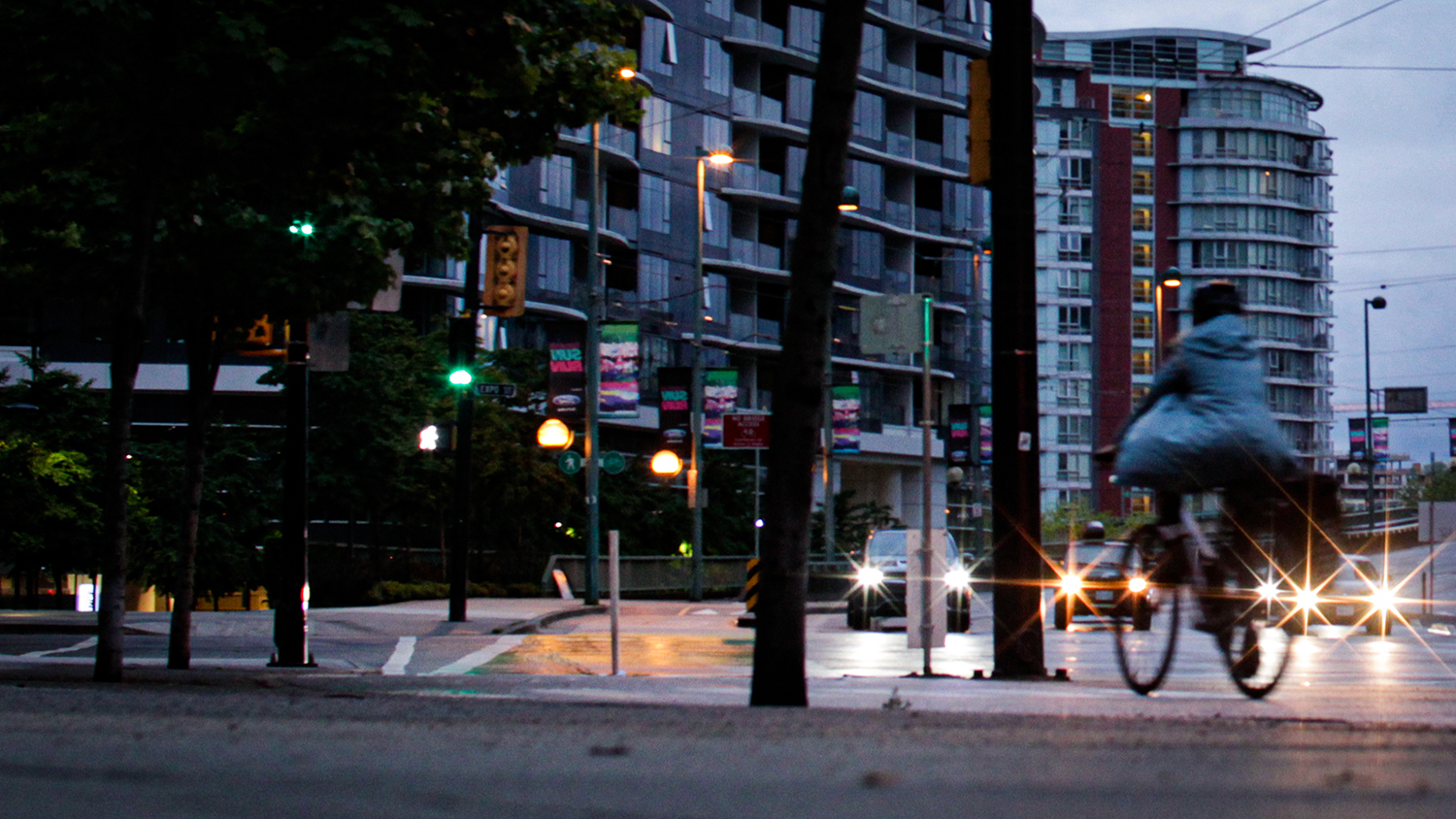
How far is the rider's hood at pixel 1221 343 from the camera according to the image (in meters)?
8.07

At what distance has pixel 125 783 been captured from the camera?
4.70m

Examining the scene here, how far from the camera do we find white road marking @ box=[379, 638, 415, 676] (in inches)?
687

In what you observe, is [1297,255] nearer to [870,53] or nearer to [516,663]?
[870,53]

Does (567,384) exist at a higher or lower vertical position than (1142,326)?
lower

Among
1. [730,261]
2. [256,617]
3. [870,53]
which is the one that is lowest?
[256,617]

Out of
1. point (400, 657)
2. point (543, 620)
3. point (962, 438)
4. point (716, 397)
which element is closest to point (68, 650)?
point (400, 657)

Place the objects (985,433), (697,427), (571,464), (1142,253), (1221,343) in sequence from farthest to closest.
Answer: (1142,253) < (985,433) < (697,427) < (571,464) < (1221,343)

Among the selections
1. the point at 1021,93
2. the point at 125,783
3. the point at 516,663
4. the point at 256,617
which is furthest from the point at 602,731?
the point at 256,617

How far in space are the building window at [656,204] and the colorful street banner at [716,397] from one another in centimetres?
2035

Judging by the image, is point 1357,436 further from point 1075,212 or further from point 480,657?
point 480,657

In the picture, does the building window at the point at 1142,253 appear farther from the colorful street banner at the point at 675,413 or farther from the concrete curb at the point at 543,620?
the concrete curb at the point at 543,620

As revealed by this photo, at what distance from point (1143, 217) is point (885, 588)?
110 metres

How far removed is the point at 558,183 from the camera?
62.4 meters

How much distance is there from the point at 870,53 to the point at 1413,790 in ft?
243
